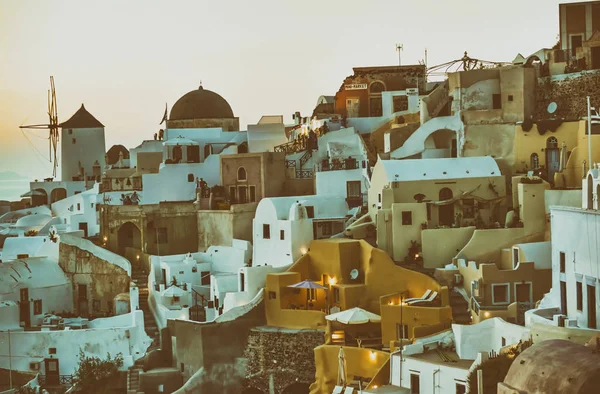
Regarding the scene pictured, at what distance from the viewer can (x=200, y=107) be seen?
192 ft

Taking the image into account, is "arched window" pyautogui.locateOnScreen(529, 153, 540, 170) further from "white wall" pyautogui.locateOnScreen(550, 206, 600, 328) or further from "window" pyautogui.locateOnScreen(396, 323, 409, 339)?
"white wall" pyautogui.locateOnScreen(550, 206, 600, 328)

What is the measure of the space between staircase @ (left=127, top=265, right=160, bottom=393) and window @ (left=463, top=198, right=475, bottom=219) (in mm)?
11038

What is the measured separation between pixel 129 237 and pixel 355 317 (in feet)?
54.1

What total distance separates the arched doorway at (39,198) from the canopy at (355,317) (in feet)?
107

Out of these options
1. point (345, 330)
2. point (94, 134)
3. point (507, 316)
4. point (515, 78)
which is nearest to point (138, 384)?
point (345, 330)

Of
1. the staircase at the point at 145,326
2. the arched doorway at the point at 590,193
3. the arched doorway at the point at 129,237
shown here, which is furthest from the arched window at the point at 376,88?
the arched doorway at the point at 590,193

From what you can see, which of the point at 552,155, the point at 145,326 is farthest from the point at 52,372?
the point at 552,155

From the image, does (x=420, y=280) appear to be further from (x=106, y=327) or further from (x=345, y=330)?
(x=106, y=327)

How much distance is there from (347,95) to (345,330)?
1963 centimetres

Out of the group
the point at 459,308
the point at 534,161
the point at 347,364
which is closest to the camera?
the point at 347,364

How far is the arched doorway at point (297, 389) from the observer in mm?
38969

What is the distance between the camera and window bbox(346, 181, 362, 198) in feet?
149

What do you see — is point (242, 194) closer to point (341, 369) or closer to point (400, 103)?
point (400, 103)

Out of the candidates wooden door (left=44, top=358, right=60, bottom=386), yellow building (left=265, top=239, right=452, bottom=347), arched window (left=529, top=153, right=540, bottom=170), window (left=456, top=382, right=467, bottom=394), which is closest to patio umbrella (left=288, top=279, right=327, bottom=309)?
yellow building (left=265, top=239, right=452, bottom=347)
